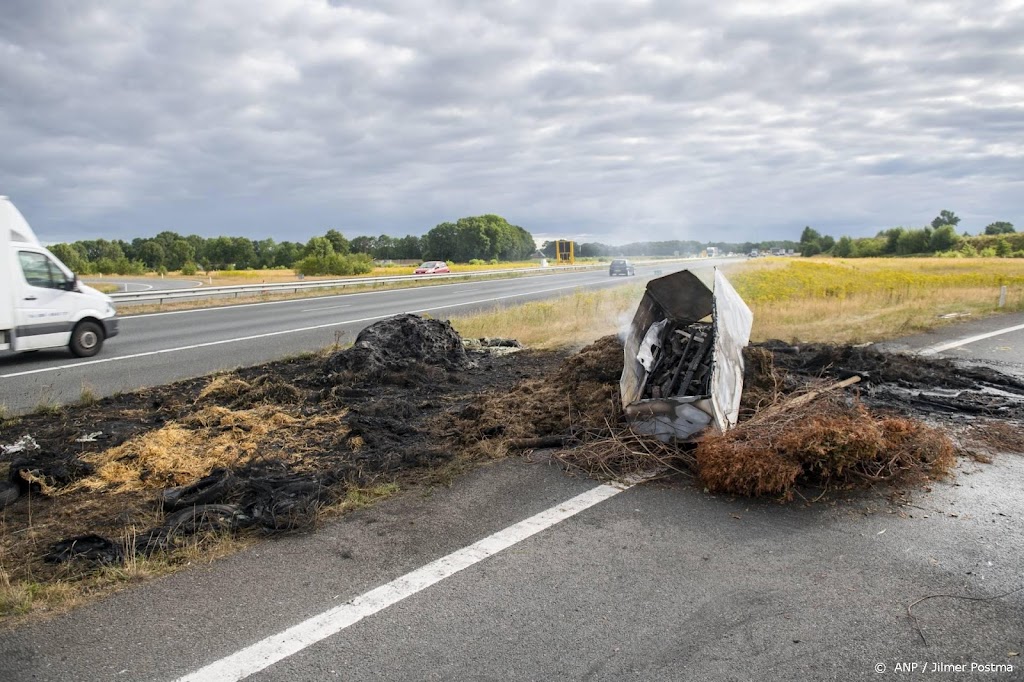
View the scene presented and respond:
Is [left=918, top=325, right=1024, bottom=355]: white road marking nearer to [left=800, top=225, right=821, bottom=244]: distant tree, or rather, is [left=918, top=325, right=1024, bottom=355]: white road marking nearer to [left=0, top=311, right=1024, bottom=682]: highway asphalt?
[left=0, top=311, right=1024, bottom=682]: highway asphalt

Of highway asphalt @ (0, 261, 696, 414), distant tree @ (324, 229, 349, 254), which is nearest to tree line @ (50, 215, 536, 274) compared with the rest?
distant tree @ (324, 229, 349, 254)

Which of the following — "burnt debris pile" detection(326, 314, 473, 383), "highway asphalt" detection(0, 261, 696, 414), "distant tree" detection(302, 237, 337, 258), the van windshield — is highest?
"distant tree" detection(302, 237, 337, 258)

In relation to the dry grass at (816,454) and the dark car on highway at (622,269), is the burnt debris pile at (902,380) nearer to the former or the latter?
the dry grass at (816,454)

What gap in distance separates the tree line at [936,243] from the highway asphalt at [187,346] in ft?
279

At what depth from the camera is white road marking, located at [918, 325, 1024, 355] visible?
39.1 feet

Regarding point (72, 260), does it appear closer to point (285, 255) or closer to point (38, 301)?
point (285, 255)

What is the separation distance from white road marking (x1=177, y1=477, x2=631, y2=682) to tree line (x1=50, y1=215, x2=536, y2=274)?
5651cm

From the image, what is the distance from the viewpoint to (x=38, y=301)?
1255 centimetres

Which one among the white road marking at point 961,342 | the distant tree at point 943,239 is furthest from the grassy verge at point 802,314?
the distant tree at point 943,239

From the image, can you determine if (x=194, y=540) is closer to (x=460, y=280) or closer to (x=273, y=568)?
(x=273, y=568)

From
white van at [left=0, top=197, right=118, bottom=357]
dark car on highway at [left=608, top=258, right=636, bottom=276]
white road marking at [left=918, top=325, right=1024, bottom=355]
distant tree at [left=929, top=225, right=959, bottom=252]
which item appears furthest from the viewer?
distant tree at [left=929, top=225, right=959, bottom=252]

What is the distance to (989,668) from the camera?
3.07 meters

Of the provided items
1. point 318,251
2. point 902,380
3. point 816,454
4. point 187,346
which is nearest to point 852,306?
point 902,380

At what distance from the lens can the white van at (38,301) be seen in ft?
39.6
